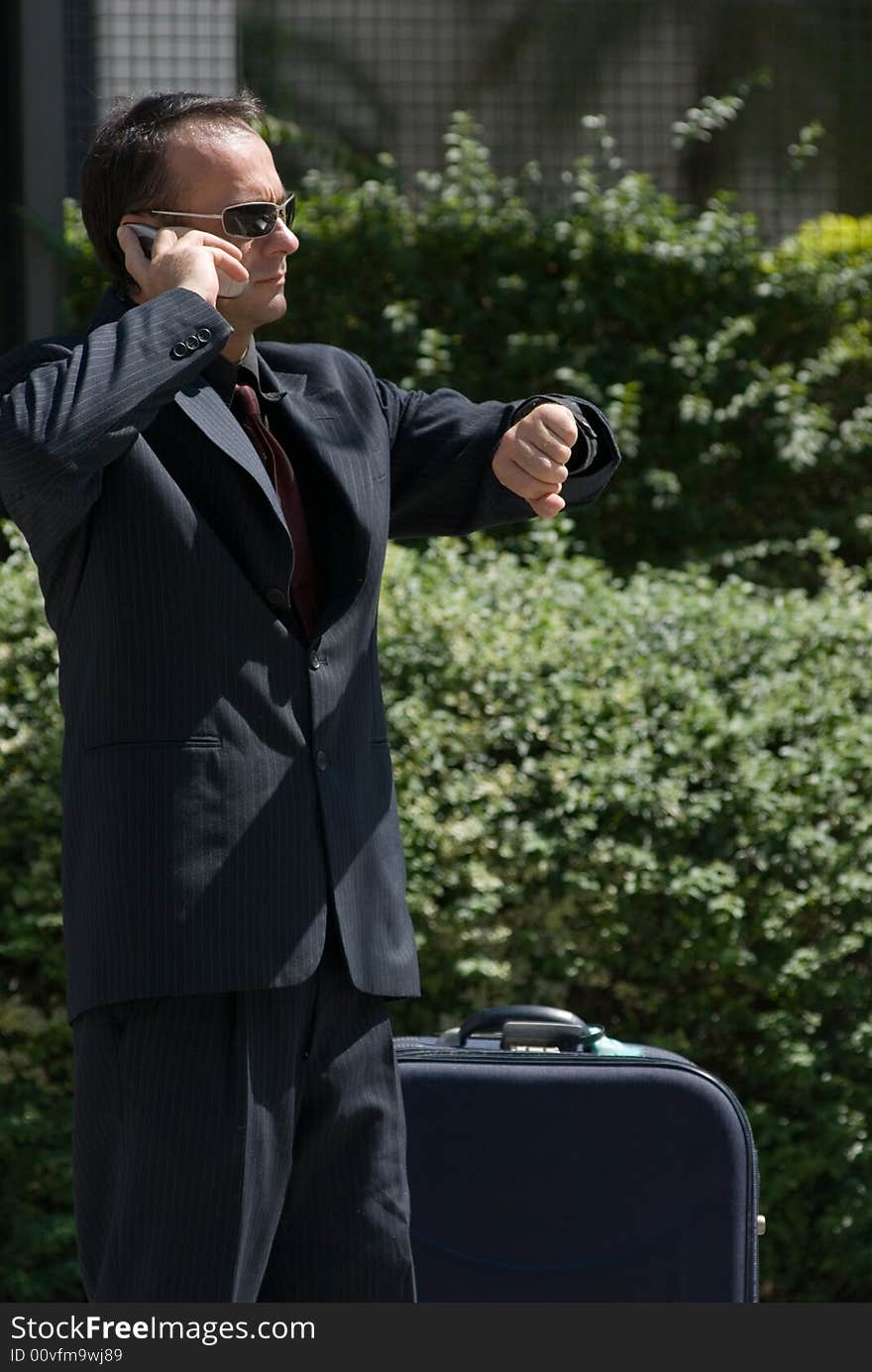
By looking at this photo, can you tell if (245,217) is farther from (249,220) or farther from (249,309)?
(249,309)

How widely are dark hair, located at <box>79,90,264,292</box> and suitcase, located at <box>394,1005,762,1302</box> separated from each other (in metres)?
1.34

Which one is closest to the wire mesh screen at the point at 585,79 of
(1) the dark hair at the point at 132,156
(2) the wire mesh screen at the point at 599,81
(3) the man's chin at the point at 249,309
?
(2) the wire mesh screen at the point at 599,81

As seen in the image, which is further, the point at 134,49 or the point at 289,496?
the point at 134,49

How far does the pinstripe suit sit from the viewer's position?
199 cm

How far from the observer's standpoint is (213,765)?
80.4 inches

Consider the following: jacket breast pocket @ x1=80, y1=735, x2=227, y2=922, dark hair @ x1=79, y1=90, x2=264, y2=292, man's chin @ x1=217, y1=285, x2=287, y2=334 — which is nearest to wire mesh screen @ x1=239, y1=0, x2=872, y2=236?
dark hair @ x1=79, y1=90, x2=264, y2=292

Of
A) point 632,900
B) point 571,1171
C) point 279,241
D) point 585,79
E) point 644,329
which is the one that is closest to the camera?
point 279,241

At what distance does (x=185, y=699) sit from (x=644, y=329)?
4.24 meters

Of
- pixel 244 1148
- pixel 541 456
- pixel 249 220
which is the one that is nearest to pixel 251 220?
pixel 249 220

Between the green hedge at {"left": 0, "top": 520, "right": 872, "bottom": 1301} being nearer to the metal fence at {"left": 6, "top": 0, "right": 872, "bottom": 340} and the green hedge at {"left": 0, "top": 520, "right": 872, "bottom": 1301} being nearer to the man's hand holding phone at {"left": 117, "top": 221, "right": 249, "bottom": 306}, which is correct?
the man's hand holding phone at {"left": 117, "top": 221, "right": 249, "bottom": 306}

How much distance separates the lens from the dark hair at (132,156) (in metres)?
2.22

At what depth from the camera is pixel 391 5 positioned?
6754mm

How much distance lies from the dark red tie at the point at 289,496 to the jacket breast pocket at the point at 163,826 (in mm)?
264

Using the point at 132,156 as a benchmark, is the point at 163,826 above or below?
below
